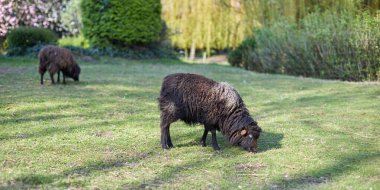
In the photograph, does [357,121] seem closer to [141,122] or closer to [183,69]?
[141,122]

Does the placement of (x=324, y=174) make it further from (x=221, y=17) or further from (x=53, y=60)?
(x=221, y=17)

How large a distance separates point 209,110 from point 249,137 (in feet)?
2.24

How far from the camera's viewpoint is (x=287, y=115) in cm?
1026

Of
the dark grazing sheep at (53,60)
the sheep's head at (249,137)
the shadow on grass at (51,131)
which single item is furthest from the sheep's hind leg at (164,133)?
the dark grazing sheep at (53,60)

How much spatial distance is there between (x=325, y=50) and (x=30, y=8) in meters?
14.8

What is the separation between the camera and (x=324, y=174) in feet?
20.7

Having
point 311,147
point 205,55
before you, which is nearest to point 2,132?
point 311,147

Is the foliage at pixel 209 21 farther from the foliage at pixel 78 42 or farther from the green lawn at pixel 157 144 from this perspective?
the green lawn at pixel 157 144

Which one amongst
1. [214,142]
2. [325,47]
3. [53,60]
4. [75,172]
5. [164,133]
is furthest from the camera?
[325,47]

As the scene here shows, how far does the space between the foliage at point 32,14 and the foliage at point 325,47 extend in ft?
33.1

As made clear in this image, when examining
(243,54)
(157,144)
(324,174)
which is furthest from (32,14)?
(324,174)

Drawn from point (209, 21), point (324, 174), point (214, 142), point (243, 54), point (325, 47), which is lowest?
point (324, 174)

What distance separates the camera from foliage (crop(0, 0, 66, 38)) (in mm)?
22312

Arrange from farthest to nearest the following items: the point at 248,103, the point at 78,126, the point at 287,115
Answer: the point at 248,103
the point at 287,115
the point at 78,126
